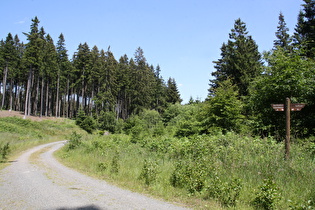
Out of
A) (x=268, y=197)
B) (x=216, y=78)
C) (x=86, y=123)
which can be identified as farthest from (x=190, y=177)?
(x=86, y=123)

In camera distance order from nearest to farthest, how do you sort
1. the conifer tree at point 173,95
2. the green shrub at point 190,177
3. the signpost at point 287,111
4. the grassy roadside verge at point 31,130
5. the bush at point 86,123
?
the green shrub at point 190,177, the signpost at point 287,111, the grassy roadside verge at point 31,130, the bush at point 86,123, the conifer tree at point 173,95

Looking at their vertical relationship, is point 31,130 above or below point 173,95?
below

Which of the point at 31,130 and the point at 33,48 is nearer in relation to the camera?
the point at 31,130

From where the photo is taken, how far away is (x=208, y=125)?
674 inches

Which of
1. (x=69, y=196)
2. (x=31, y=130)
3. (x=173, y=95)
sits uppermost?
(x=173, y=95)

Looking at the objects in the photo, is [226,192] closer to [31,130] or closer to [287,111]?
[287,111]

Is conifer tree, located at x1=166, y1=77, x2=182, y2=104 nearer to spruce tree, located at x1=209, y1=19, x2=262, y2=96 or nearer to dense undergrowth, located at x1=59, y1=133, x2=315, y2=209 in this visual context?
spruce tree, located at x1=209, y1=19, x2=262, y2=96

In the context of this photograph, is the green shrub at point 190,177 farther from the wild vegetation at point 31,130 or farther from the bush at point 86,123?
the bush at point 86,123

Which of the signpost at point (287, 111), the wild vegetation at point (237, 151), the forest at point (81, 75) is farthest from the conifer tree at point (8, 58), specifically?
the signpost at point (287, 111)

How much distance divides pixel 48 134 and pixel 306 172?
40.6 m

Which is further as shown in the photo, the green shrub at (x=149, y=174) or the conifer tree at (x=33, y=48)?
the conifer tree at (x=33, y=48)

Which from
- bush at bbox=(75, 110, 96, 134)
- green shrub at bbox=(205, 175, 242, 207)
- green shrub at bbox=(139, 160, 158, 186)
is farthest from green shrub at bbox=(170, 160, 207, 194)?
bush at bbox=(75, 110, 96, 134)

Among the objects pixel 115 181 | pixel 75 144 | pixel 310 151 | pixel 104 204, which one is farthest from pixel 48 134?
pixel 310 151

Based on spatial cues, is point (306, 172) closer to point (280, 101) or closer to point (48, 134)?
point (280, 101)
